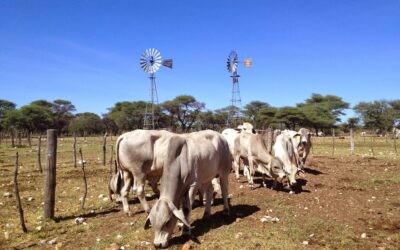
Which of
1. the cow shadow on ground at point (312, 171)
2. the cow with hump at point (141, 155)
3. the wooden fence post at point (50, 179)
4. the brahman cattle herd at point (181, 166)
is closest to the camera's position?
the brahman cattle herd at point (181, 166)

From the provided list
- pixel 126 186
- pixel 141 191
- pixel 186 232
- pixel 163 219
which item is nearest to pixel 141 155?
pixel 141 191

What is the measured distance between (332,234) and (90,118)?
3160 inches

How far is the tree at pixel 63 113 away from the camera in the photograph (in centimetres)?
8238

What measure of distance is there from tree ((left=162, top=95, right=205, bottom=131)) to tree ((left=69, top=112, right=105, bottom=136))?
1841 centimetres

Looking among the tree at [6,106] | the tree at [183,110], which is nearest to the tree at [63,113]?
the tree at [6,106]

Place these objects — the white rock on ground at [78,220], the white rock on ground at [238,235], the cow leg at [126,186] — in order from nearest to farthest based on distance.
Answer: the white rock on ground at [238,235], the white rock on ground at [78,220], the cow leg at [126,186]

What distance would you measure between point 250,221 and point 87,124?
3020 inches

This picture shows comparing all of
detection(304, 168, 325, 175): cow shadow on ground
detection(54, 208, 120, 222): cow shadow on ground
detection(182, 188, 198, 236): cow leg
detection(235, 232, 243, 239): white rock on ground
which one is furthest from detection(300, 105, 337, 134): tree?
detection(182, 188, 198, 236): cow leg

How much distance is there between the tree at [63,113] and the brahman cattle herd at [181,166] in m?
75.1

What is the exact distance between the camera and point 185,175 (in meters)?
7.48

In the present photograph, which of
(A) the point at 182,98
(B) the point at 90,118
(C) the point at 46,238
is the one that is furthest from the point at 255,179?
(B) the point at 90,118

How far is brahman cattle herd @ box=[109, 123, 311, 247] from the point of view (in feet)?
22.9

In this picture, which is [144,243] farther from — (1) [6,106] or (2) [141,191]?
(1) [6,106]

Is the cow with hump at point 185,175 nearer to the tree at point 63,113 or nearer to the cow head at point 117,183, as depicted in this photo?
the cow head at point 117,183
